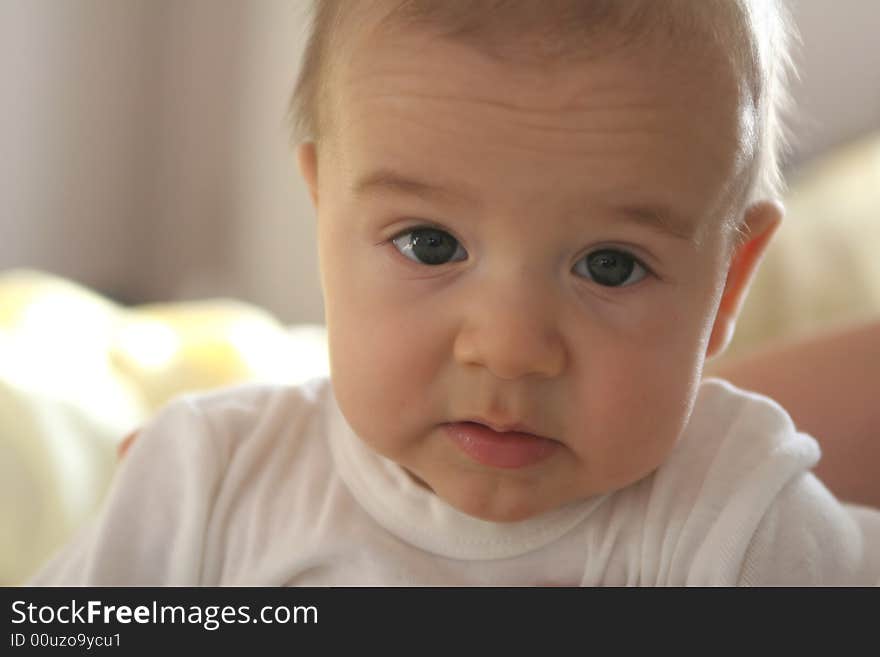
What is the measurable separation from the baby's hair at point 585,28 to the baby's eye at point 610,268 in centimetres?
12

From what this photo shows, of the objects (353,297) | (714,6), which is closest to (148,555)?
(353,297)

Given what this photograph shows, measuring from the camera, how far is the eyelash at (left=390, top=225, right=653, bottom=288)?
78cm

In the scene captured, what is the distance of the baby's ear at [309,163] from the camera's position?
3.07ft

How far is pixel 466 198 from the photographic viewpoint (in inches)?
29.4

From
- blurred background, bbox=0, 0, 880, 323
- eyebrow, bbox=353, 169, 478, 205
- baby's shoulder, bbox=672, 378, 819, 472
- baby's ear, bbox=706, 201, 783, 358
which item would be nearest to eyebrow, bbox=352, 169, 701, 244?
eyebrow, bbox=353, 169, 478, 205

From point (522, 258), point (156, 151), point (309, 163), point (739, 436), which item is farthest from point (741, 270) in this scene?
point (156, 151)

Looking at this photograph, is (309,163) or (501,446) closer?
(501,446)

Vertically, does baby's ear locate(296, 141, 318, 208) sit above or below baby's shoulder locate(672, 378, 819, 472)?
above

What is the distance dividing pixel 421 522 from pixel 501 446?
0.51 ft

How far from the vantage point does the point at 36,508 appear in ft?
4.24

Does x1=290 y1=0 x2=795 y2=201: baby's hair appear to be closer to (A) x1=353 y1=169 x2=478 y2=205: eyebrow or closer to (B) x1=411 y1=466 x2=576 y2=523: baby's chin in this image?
(A) x1=353 y1=169 x2=478 y2=205: eyebrow

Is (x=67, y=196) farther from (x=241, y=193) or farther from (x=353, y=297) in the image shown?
(x=353, y=297)

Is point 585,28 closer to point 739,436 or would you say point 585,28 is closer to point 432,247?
point 432,247

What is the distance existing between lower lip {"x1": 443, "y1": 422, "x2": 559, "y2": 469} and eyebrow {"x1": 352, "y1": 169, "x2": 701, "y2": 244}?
16cm
